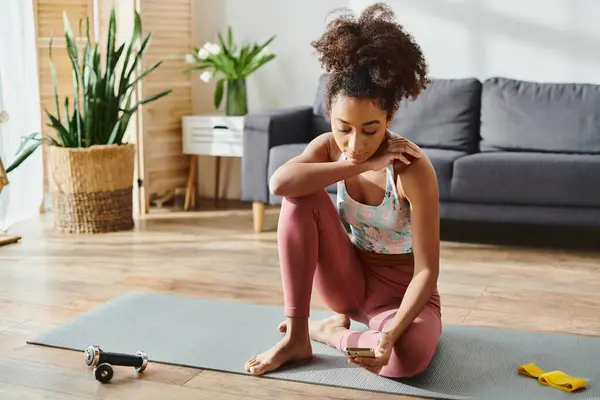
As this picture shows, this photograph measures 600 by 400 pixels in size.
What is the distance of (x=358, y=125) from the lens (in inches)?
79.3

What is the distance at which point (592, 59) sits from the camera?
14.1ft

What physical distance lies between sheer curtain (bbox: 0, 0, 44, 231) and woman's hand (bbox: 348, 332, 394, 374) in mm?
2541

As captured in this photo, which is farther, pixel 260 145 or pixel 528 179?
pixel 260 145

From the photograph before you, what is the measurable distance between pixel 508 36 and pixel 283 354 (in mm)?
2768

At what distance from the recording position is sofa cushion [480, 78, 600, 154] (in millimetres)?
3928

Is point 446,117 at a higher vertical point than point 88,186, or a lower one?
higher

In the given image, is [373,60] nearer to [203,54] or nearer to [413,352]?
[413,352]

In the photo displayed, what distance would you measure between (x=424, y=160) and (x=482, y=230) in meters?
2.17

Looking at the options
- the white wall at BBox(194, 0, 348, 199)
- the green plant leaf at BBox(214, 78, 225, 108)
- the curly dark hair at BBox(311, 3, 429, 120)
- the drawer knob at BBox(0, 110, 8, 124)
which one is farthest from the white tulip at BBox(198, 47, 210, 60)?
the curly dark hair at BBox(311, 3, 429, 120)

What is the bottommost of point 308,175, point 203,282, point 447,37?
point 203,282

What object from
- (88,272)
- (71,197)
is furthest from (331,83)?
(71,197)

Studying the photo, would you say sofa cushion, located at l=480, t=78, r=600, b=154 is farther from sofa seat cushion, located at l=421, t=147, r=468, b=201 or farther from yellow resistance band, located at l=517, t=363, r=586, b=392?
yellow resistance band, located at l=517, t=363, r=586, b=392

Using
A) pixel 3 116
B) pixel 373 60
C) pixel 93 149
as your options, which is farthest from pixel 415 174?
pixel 3 116

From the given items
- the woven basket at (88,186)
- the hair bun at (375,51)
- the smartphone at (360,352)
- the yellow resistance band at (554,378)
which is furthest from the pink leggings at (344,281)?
the woven basket at (88,186)
